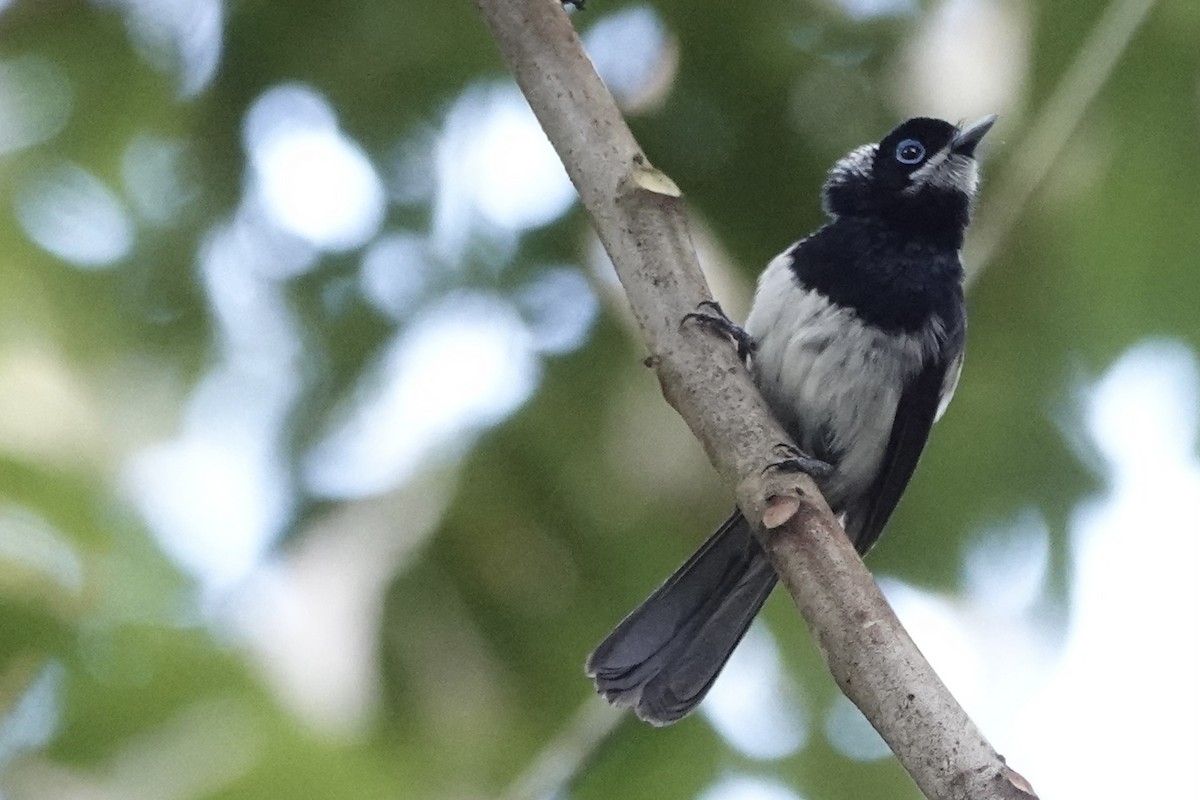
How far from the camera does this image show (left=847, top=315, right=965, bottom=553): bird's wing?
6.66 ft

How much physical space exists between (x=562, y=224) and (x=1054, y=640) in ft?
3.28

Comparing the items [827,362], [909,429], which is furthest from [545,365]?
[909,429]

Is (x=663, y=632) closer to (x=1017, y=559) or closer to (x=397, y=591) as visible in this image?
(x=397, y=591)

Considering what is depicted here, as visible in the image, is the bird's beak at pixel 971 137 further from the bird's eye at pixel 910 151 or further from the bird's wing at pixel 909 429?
the bird's wing at pixel 909 429

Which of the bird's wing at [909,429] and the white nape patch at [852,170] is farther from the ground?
the white nape patch at [852,170]

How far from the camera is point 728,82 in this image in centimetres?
214

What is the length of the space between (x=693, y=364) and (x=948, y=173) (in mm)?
1143

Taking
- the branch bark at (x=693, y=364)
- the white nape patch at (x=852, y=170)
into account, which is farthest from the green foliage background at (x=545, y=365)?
the branch bark at (x=693, y=364)

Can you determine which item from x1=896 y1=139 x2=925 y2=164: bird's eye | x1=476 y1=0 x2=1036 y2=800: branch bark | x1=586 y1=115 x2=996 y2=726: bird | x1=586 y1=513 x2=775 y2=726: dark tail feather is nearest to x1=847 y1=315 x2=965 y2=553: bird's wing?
x1=586 y1=115 x2=996 y2=726: bird

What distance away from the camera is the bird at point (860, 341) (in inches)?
78.2

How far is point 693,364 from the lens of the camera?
1310 mm

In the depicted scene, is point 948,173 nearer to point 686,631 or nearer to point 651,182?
point 686,631

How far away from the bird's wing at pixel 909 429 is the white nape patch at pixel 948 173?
262 millimetres

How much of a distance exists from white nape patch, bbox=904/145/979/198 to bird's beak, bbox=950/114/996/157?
0.05ft
